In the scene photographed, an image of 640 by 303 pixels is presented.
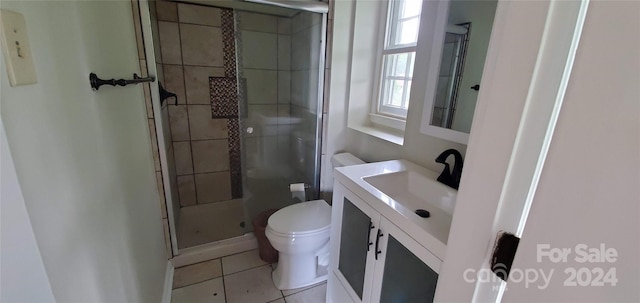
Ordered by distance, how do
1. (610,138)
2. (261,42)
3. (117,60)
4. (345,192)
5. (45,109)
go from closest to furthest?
(610,138) < (45,109) < (117,60) < (345,192) < (261,42)

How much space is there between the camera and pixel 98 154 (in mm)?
749

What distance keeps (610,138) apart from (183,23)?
252cm

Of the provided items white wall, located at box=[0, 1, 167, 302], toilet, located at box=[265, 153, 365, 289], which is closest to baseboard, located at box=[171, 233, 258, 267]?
toilet, located at box=[265, 153, 365, 289]

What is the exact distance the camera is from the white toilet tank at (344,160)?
1717 millimetres

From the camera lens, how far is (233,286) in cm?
167

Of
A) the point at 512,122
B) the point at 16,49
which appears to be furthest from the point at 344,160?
the point at 16,49

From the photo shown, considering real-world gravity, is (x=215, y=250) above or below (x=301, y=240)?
below

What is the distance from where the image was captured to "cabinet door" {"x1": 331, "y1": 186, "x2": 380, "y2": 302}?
3.51 ft

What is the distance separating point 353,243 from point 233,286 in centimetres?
96

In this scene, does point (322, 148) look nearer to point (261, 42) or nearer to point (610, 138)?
point (261, 42)

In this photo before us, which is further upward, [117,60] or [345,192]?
[117,60]

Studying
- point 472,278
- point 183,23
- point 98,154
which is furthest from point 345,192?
point 183,23

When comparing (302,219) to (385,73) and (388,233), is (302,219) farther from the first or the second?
(385,73)

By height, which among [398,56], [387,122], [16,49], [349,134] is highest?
[398,56]
